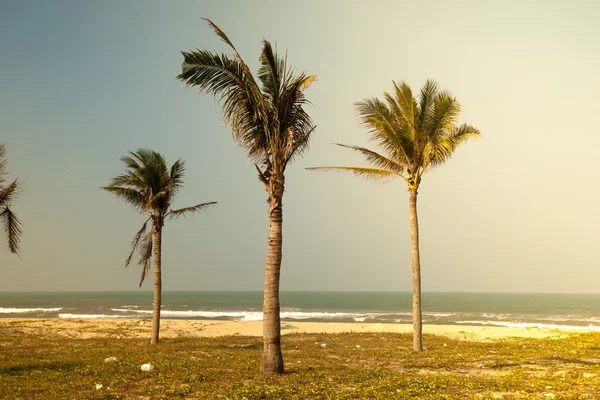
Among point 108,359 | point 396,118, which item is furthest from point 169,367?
point 396,118

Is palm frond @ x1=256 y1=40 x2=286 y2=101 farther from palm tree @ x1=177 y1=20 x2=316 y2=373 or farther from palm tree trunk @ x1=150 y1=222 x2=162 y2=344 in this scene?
palm tree trunk @ x1=150 y1=222 x2=162 y2=344

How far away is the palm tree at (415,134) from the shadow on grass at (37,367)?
38.7 feet

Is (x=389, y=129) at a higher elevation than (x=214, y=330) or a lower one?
higher

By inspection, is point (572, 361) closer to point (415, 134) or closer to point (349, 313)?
point (415, 134)

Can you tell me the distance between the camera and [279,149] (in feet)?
44.2

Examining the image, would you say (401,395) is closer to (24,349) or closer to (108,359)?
(108,359)

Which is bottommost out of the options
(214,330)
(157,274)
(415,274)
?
(214,330)

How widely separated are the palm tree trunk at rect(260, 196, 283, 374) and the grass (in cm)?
47

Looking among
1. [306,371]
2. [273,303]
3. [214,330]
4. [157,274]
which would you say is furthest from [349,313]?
[273,303]

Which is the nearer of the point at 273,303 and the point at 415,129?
the point at 273,303

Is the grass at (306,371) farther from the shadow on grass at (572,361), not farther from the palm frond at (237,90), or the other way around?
the palm frond at (237,90)

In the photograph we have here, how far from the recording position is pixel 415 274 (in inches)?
736

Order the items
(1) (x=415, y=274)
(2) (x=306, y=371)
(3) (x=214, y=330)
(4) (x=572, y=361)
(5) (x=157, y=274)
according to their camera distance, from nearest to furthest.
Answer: (2) (x=306, y=371) < (4) (x=572, y=361) < (1) (x=415, y=274) < (5) (x=157, y=274) < (3) (x=214, y=330)

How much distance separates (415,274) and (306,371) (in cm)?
773
